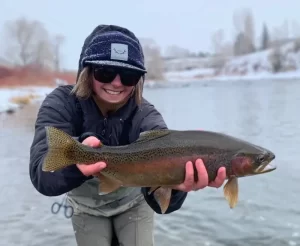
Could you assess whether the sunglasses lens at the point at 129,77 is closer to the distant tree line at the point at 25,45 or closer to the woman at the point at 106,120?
the woman at the point at 106,120

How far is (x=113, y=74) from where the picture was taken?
3.25m

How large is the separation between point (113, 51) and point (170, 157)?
3.12 feet

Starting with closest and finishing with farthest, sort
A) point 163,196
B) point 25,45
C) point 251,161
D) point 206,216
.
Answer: point 251,161 < point 163,196 < point 206,216 < point 25,45

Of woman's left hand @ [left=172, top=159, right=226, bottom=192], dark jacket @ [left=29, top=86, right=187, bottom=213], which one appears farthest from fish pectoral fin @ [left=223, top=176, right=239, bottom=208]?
dark jacket @ [left=29, top=86, right=187, bottom=213]

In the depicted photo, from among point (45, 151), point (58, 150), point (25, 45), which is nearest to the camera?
point (58, 150)

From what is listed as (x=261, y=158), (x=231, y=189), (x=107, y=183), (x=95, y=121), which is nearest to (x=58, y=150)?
(x=107, y=183)

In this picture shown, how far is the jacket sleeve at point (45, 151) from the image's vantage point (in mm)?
2828

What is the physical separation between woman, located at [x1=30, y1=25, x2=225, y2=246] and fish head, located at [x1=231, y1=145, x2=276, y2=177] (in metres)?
0.36

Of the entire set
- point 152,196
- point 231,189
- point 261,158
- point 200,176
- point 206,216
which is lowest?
point 206,216

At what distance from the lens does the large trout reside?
9.19ft

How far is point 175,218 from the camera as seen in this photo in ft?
21.7

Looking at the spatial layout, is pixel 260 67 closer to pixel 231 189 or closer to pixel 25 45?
pixel 25 45

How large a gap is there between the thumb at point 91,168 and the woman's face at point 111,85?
28.0 inches

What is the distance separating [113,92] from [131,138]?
388 millimetres
